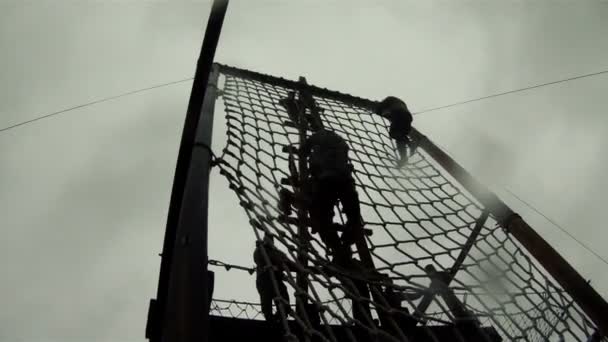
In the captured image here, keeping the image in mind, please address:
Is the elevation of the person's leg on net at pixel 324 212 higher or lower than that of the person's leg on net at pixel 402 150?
lower

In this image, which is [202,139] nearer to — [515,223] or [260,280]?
[260,280]

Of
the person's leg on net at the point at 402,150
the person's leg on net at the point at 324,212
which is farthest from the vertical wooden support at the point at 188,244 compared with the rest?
the person's leg on net at the point at 402,150

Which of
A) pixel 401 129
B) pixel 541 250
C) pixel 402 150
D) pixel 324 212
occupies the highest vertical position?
pixel 401 129

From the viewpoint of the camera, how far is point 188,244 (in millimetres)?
1138

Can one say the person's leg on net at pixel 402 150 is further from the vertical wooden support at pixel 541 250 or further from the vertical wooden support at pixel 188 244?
the vertical wooden support at pixel 188 244

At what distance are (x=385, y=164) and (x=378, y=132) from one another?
612 millimetres

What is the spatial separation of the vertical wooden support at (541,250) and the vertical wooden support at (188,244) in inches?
56.5

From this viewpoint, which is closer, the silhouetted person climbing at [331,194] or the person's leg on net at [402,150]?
the silhouetted person climbing at [331,194]

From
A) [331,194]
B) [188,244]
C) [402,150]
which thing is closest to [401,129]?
[402,150]

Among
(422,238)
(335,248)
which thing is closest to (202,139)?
(335,248)

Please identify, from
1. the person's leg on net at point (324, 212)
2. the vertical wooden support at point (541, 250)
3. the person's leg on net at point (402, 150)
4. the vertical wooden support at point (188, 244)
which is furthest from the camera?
the person's leg on net at point (402, 150)

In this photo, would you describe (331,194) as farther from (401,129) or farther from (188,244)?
(188,244)

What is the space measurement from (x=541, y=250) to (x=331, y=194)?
51.4 inches

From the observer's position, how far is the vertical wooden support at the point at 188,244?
938mm
